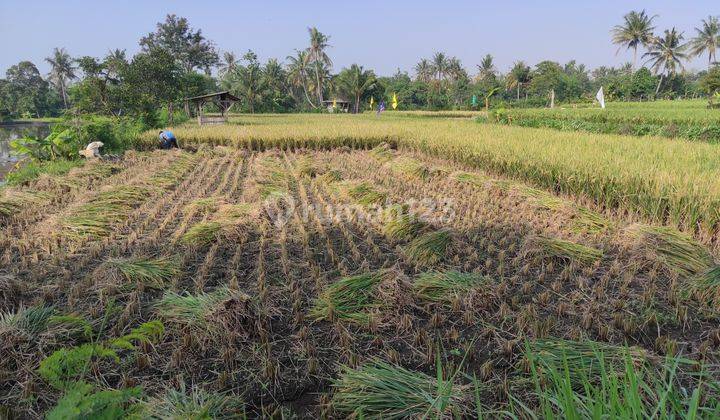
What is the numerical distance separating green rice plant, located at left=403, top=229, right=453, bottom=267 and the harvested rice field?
0.06ft

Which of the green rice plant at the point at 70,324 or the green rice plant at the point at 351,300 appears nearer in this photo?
the green rice plant at the point at 70,324

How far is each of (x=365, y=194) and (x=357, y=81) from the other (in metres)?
34.5

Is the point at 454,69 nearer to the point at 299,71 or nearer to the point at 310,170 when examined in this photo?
the point at 299,71

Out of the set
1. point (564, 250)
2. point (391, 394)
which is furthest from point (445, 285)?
point (564, 250)

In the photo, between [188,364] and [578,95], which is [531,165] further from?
[578,95]

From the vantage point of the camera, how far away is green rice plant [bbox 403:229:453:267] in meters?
3.65

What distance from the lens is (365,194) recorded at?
5.95m

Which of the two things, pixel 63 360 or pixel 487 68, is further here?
pixel 487 68

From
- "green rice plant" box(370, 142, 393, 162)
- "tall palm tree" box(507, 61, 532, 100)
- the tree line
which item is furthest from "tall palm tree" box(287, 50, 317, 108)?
"green rice plant" box(370, 142, 393, 162)

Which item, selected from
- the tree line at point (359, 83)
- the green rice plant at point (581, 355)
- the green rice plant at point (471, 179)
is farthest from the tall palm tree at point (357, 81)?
the green rice plant at point (581, 355)

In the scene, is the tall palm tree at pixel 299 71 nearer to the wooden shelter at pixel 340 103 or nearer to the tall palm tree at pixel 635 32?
the wooden shelter at pixel 340 103

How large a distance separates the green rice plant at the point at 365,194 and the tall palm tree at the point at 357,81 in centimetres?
3406

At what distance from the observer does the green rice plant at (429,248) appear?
144 inches

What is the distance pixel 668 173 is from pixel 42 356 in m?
5.75
